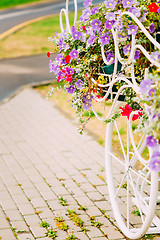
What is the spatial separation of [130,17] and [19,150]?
119 inches

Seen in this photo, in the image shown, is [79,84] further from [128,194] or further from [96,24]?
[128,194]

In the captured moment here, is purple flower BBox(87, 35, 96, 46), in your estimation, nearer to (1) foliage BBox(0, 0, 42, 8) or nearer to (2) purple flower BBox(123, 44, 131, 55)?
(2) purple flower BBox(123, 44, 131, 55)

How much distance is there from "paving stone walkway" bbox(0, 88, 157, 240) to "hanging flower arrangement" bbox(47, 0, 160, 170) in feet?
3.18

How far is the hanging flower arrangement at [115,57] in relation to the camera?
2504 millimetres

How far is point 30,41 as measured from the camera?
14.4 m

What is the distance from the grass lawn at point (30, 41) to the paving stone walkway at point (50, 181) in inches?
229

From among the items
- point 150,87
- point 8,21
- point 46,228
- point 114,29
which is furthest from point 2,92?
point 8,21

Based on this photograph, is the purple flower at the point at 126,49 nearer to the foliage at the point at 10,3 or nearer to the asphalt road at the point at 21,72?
the asphalt road at the point at 21,72

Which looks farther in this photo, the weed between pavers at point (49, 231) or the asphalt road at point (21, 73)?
the asphalt road at point (21, 73)

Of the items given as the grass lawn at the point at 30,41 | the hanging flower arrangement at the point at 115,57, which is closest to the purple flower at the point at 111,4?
the hanging flower arrangement at the point at 115,57

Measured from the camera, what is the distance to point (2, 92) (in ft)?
28.8

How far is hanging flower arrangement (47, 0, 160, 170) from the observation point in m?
2.50

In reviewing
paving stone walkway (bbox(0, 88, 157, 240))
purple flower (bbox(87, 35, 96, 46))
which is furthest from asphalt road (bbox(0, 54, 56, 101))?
purple flower (bbox(87, 35, 96, 46))

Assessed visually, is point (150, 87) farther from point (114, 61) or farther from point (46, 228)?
point (46, 228)
